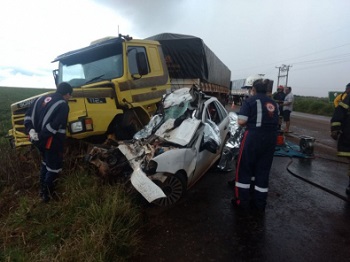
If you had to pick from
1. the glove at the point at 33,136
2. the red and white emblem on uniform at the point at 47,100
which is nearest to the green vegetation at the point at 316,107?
the red and white emblem on uniform at the point at 47,100

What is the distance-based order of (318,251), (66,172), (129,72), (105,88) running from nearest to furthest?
(318,251)
(66,172)
(105,88)
(129,72)

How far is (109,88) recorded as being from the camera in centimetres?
486

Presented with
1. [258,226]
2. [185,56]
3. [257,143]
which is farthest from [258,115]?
[185,56]

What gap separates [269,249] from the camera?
113 inches

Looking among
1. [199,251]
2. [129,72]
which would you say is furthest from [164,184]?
→ [129,72]

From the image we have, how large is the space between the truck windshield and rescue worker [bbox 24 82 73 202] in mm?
1380

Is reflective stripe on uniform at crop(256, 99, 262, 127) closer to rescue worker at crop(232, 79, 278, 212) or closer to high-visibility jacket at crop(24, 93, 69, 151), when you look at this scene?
rescue worker at crop(232, 79, 278, 212)

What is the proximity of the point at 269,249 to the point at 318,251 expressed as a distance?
53 cm

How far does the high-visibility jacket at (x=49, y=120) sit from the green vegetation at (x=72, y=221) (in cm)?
68

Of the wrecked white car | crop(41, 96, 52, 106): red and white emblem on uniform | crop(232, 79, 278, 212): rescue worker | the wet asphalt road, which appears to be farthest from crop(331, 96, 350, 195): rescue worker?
crop(41, 96, 52, 106): red and white emblem on uniform

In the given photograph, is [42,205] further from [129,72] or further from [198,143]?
[129,72]

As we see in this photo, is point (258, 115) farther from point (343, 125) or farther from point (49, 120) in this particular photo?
point (49, 120)

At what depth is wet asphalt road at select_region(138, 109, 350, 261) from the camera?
2809 millimetres

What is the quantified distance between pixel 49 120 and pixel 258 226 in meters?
3.33
